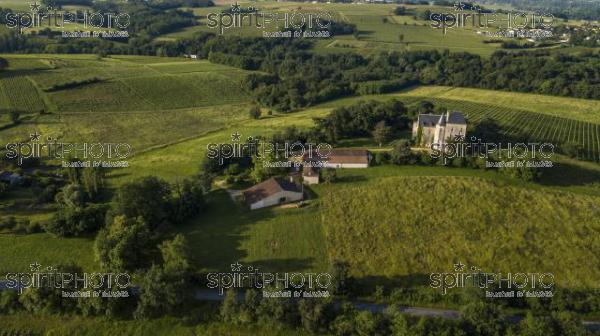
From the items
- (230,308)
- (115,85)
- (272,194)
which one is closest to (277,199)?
(272,194)

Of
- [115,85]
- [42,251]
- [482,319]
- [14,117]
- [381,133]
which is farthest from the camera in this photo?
[115,85]

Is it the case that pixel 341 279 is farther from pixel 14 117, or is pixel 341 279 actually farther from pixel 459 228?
pixel 14 117

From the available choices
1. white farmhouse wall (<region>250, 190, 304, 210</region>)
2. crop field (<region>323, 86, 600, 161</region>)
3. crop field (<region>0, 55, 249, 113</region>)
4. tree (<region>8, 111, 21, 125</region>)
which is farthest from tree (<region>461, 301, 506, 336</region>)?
tree (<region>8, 111, 21, 125</region>)

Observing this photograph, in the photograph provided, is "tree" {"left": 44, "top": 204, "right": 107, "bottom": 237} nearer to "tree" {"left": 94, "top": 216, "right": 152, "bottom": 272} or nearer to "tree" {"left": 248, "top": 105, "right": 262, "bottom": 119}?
"tree" {"left": 94, "top": 216, "right": 152, "bottom": 272}

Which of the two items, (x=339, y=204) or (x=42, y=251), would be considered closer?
(x=42, y=251)

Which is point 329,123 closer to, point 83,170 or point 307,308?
point 83,170

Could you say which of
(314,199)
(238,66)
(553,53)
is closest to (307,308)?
(314,199)
